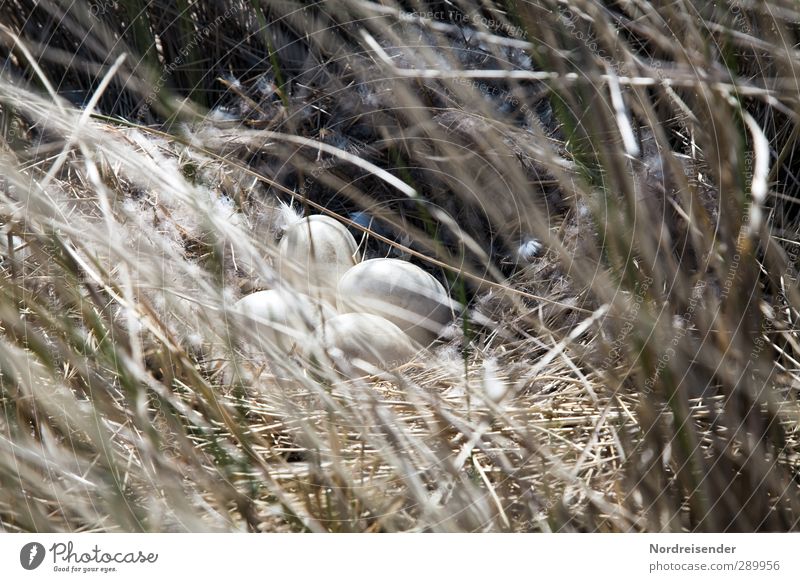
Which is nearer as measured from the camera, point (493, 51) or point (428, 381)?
point (428, 381)

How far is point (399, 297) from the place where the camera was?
0.99 meters

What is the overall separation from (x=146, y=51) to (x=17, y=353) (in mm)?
597

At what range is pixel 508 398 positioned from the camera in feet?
2.71

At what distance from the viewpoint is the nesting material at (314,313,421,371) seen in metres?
0.91

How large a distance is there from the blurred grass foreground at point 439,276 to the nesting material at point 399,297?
4 cm

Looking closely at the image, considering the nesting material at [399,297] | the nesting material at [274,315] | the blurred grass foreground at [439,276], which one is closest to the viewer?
the blurred grass foreground at [439,276]

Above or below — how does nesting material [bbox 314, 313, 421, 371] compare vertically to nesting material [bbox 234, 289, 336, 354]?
below

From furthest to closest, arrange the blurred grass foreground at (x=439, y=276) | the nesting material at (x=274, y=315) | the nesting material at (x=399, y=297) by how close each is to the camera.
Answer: the nesting material at (x=399, y=297) → the nesting material at (x=274, y=315) → the blurred grass foreground at (x=439, y=276)

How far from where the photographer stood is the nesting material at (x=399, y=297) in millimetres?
988

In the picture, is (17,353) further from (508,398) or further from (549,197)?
(549,197)

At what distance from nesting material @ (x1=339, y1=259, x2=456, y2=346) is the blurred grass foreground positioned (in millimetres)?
38

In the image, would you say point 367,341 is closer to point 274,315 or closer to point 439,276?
point 274,315

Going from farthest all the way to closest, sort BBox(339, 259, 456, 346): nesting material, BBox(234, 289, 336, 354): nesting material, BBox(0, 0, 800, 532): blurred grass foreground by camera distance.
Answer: BBox(339, 259, 456, 346): nesting material → BBox(234, 289, 336, 354): nesting material → BBox(0, 0, 800, 532): blurred grass foreground
